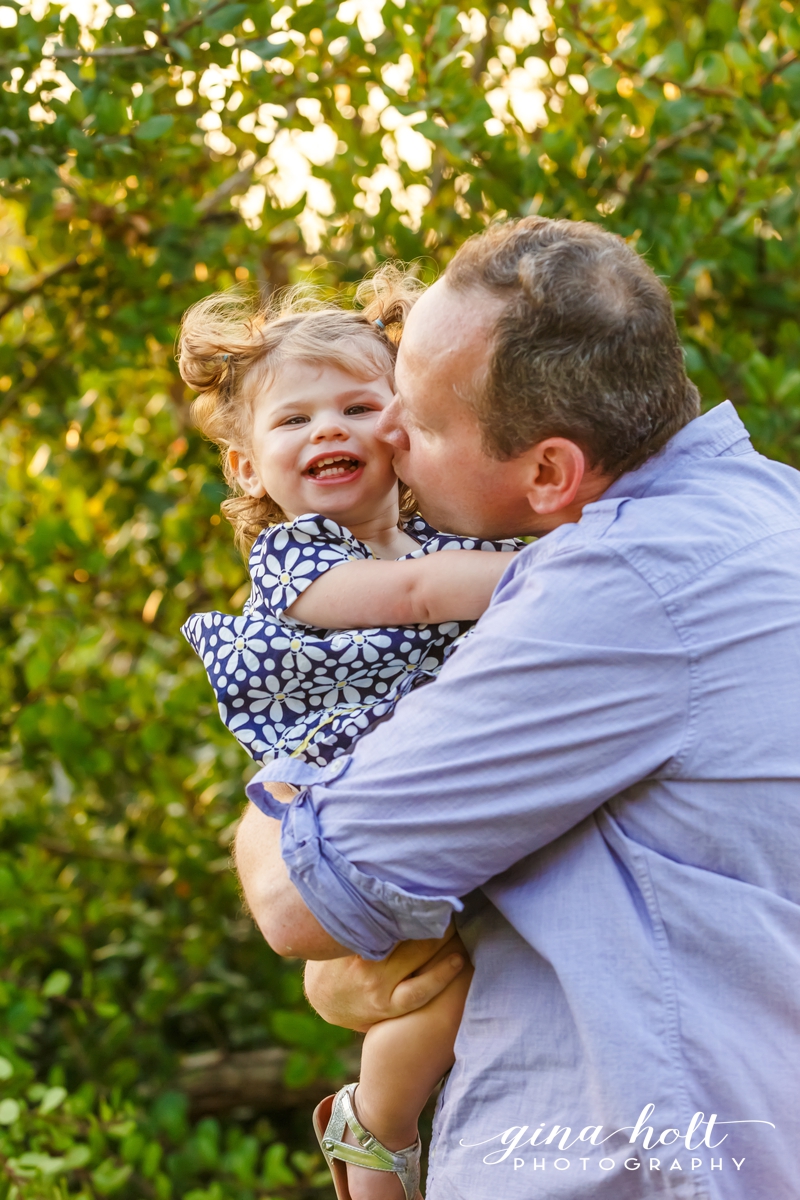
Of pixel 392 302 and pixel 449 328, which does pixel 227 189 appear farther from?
pixel 449 328

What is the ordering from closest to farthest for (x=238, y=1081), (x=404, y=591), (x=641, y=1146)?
(x=641, y=1146) < (x=404, y=591) < (x=238, y=1081)

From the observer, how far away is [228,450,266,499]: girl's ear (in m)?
1.86

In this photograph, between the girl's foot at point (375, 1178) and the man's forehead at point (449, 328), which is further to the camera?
the girl's foot at point (375, 1178)

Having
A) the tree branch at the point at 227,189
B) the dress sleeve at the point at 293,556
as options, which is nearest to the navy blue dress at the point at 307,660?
the dress sleeve at the point at 293,556

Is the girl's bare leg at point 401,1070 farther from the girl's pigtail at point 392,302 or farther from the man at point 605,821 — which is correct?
the girl's pigtail at point 392,302

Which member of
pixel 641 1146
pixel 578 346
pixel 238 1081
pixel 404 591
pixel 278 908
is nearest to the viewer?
pixel 641 1146

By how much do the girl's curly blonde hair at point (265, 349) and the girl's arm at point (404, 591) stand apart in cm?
32

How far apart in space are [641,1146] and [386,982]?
0.38 meters

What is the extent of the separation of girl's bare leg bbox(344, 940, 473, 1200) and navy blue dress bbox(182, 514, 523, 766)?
0.33m

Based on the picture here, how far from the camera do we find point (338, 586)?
5.16 ft

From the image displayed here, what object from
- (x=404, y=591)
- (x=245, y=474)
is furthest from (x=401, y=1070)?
(x=245, y=474)

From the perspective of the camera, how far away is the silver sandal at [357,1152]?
1656 mm

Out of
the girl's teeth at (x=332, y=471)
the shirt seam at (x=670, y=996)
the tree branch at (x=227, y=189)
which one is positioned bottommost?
the shirt seam at (x=670, y=996)

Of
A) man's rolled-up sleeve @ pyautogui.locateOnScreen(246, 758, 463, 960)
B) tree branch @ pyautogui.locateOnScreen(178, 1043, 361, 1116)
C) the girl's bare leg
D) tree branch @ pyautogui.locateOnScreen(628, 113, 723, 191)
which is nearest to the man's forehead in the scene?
man's rolled-up sleeve @ pyautogui.locateOnScreen(246, 758, 463, 960)
